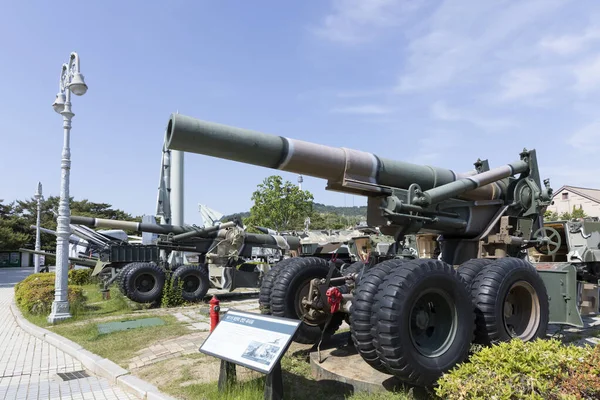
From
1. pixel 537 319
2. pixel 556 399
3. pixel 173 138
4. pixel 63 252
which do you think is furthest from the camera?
pixel 63 252

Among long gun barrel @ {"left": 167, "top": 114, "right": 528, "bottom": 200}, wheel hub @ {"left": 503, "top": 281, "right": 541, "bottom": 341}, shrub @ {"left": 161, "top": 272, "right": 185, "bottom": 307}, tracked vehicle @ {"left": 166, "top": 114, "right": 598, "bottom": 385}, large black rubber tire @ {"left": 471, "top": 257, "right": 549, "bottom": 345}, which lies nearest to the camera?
long gun barrel @ {"left": 167, "top": 114, "right": 528, "bottom": 200}

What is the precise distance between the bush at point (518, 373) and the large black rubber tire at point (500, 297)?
4.11 ft

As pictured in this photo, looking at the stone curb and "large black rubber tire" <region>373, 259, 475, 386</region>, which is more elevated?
"large black rubber tire" <region>373, 259, 475, 386</region>

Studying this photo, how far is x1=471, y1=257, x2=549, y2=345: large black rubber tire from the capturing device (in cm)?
476

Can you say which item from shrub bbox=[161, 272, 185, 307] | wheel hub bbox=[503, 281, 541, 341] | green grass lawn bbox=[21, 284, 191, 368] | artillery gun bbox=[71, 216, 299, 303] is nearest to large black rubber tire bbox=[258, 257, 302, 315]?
green grass lawn bbox=[21, 284, 191, 368]

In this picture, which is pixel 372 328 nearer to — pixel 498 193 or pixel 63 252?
pixel 498 193

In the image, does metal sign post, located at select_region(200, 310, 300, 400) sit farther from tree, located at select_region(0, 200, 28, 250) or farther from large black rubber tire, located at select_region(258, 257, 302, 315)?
tree, located at select_region(0, 200, 28, 250)

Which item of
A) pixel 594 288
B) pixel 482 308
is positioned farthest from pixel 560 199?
pixel 482 308

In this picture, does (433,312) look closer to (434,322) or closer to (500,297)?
(434,322)

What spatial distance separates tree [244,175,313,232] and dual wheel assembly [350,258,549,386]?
30625 mm

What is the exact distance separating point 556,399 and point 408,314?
1271 mm

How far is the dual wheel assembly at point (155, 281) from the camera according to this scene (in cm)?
1182

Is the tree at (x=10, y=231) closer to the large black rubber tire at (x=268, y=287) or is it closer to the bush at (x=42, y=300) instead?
the bush at (x=42, y=300)

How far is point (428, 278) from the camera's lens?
4160mm
